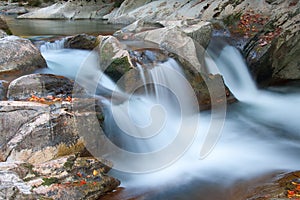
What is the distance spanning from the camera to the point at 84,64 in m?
6.17

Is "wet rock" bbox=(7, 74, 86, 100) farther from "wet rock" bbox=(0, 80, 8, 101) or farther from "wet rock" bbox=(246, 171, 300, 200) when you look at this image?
"wet rock" bbox=(246, 171, 300, 200)

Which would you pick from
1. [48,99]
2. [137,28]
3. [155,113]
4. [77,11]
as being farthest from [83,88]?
[77,11]

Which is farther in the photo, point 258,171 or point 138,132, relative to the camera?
point 138,132

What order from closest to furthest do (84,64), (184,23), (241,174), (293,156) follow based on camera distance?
(241,174) < (293,156) < (84,64) < (184,23)

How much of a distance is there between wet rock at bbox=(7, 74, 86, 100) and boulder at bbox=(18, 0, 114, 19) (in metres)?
16.2

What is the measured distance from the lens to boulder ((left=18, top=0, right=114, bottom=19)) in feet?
67.5

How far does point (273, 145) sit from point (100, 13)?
17.8 meters

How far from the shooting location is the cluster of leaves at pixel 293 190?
117 inches

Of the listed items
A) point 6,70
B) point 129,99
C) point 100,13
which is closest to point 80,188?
point 129,99

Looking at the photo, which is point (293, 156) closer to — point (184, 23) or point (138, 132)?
point (138, 132)

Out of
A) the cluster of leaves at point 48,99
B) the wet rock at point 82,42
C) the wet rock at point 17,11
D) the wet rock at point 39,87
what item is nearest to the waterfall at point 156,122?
the cluster of leaves at point 48,99

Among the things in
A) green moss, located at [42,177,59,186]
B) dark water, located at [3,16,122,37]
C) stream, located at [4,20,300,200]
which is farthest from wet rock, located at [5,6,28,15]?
green moss, located at [42,177,59,186]

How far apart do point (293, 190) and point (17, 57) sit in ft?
17.0

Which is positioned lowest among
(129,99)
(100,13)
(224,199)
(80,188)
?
(224,199)
